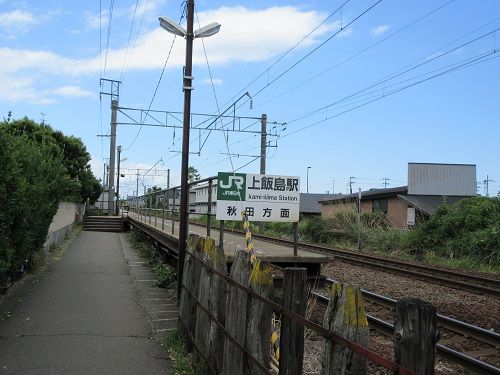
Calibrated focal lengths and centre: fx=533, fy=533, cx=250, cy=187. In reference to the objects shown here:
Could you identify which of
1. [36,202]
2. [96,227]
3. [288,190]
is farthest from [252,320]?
[96,227]

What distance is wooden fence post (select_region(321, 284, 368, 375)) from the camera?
8.65 feet

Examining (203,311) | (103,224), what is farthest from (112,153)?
(203,311)

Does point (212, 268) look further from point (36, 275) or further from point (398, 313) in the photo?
point (36, 275)

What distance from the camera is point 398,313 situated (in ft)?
7.33

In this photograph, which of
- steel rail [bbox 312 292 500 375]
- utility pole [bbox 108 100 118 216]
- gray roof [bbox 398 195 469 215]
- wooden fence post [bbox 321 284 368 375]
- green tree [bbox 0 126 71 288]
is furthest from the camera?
utility pole [bbox 108 100 118 216]

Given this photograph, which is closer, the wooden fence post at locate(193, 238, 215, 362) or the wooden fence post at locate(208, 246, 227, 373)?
the wooden fence post at locate(208, 246, 227, 373)

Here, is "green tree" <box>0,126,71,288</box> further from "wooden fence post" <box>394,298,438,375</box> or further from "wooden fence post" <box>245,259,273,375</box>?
"wooden fence post" <box>394,298,438,375</box>

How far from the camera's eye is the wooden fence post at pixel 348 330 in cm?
264

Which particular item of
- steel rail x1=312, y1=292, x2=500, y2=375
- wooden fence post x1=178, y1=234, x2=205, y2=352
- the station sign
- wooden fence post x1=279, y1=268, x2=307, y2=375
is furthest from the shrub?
wooden fence post x1=279, y1=268, x2=307, y2=375

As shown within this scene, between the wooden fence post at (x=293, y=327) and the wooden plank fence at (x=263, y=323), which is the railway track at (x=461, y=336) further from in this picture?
the wooden fence post at (x=293, y=327)

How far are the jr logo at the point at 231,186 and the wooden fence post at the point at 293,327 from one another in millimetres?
5486

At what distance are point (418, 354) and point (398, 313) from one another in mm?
177

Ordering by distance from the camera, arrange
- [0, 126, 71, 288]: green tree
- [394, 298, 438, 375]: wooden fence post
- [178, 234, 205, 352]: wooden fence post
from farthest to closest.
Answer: [0, 126, 71, 288]: green tree → [178, 234, 205, 352]: wooden fence post → [394, 298, 438, 375]: wooden fence post

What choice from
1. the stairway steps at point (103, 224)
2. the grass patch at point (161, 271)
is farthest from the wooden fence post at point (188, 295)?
the stairway steps at point (103, 224)
